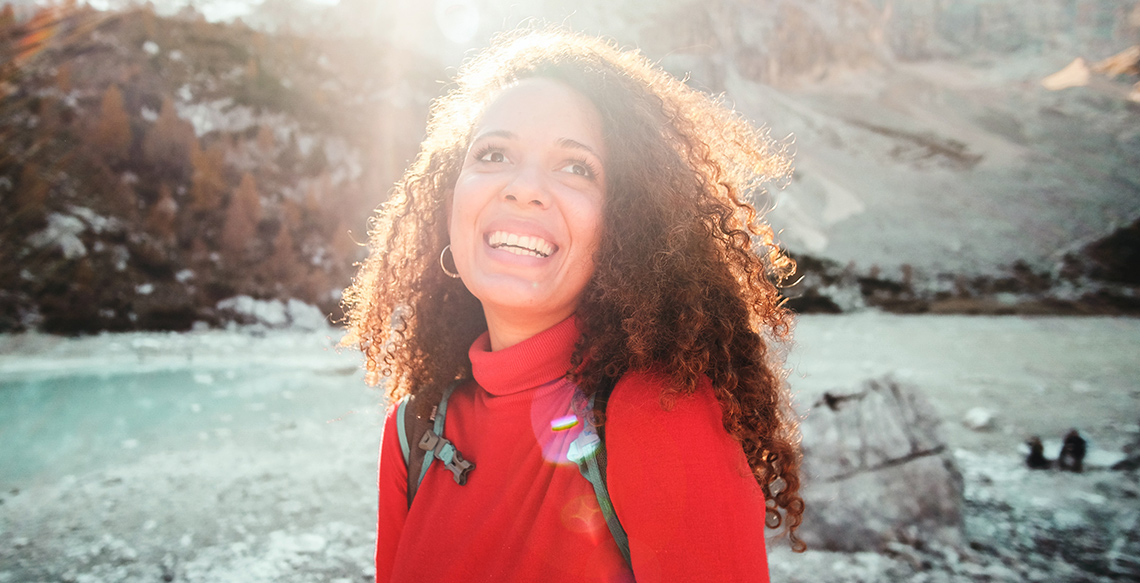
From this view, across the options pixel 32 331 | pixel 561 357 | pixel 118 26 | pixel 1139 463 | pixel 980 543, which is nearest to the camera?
pixel 561 357

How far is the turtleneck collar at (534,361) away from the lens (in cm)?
136

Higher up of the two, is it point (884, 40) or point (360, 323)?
point (884, 40)

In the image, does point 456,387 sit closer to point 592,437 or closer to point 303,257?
point 592,437

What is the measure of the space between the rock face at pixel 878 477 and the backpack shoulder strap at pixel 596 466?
7.84 ft

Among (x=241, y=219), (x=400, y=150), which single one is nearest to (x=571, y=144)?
(x=241, y=219)

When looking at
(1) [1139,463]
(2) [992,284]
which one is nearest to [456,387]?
(1) [1139,463]

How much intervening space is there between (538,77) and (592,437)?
0.90 meters

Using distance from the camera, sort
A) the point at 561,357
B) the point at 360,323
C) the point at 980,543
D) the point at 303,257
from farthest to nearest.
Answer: the point at 303,257 → the point at 980,543 → the point at 360,323 → the point at 561,357

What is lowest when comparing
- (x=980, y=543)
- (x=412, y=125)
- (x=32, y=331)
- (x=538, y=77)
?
(x=32, y=331)

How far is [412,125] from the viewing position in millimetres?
15562

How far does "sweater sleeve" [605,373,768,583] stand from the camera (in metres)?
0.92

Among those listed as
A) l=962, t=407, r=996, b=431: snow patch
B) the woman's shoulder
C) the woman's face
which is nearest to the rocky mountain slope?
the woman's face

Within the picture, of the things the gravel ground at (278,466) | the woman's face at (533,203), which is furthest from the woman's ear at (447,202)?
the gravel ground at (278,466)

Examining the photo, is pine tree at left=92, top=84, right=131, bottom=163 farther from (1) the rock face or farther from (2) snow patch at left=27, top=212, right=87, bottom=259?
(1) the rock face
